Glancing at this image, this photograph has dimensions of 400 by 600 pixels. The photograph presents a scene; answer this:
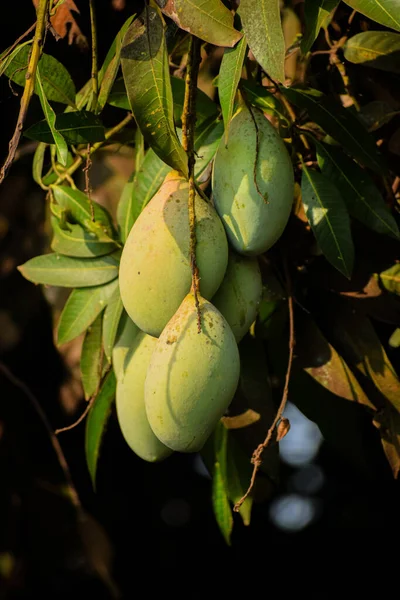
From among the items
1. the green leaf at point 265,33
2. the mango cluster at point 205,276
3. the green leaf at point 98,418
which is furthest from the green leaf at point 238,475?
the green leaf at point 265,33

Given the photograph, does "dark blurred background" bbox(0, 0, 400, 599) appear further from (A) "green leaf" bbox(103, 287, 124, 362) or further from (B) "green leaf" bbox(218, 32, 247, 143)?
(B) "green leaf" bbox(218, 32, 247, 143)

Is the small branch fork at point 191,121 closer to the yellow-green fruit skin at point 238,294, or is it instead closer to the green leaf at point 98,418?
the yellow-green fruit skin at point 238,294

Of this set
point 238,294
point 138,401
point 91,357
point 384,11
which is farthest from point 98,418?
point 384,11

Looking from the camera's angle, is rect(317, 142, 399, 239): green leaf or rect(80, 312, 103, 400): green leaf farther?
rect(80, 312, 103, 400): green leaf

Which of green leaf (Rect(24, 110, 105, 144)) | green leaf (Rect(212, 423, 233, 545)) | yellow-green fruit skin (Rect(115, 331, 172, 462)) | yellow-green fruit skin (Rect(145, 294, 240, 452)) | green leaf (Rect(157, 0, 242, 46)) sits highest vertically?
green leaf (Rect(157, 0, 242, 46))

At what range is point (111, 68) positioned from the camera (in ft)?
2.08

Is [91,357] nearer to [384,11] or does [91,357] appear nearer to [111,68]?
[111,68]

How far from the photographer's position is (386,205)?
692mm

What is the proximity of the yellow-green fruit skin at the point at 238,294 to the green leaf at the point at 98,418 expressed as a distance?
0.75 ft

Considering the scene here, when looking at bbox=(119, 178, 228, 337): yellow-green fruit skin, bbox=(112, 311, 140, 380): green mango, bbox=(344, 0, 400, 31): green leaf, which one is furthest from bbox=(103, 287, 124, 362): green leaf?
bbox=(344, 0, 400, 31): green leaf

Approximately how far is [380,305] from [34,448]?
2.75ft

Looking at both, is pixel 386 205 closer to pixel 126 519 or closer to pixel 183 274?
pixel 183 274

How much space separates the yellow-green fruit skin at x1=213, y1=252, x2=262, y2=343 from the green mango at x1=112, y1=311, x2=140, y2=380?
11 centimetres

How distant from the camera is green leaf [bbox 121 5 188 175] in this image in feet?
1.88
